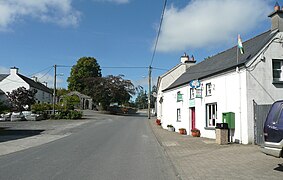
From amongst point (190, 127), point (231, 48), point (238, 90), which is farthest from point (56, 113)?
point (238, 90)

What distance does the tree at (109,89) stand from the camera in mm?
63250

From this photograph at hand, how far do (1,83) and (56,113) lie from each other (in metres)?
19.7

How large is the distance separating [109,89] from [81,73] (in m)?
21.7

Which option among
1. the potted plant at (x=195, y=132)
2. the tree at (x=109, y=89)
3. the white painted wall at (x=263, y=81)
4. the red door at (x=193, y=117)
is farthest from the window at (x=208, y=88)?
the tree at (x=109, y=89)

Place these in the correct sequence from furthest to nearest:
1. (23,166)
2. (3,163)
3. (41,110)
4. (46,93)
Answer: (46,93) → (41,110) → (3,163) → (23,166)

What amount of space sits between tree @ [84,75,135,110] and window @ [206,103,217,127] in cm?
4428

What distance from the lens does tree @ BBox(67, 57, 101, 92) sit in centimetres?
8219

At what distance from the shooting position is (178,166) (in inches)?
388

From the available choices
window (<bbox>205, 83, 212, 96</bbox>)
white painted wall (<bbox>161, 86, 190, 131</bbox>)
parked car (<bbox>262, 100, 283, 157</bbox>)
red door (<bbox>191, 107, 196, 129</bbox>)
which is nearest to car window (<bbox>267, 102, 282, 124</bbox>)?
parked car (<bbox>262, 100, 283, 157</bbox>)

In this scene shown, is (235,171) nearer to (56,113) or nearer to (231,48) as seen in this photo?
(231,48)

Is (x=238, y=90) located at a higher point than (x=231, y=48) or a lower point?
lower

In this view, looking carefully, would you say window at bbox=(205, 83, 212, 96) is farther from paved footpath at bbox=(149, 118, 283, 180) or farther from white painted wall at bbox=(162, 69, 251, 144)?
paved footpath at bbox=(149, 118, 283, 180)

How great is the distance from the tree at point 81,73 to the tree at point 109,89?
17145 mm

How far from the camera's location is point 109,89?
6344 centimetres
